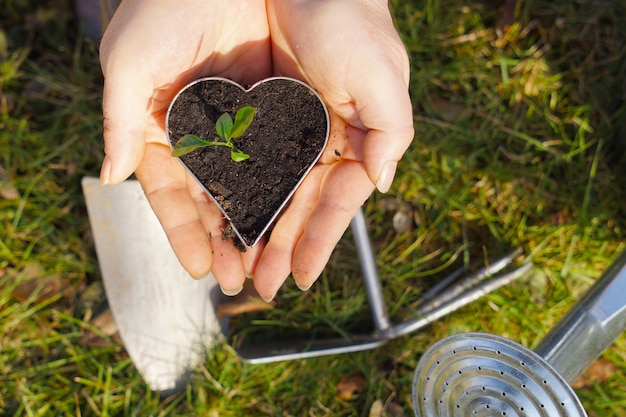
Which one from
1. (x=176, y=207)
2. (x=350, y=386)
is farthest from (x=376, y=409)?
(x=176, y=207)

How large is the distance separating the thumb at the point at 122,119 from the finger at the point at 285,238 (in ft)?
1.68

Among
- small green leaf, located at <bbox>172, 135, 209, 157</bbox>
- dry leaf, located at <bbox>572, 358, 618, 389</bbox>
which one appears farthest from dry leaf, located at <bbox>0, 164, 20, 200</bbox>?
dry leaf, located at <bbox>572, 358, 618, 389</bbox>

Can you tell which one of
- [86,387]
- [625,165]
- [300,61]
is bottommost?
[86,387]

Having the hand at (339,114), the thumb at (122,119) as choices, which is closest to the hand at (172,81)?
the thumb at (122,119)

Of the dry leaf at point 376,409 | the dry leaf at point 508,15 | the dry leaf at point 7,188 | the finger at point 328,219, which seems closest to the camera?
the finger at point 328,219

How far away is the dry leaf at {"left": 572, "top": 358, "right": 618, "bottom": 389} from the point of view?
95.1 inches

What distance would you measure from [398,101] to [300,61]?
40 cm

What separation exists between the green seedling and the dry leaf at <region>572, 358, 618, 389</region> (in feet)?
5.34

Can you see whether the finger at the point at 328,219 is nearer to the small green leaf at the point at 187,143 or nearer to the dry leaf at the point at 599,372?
the small green leaf at the point at 187,143

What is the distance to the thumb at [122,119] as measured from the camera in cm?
181

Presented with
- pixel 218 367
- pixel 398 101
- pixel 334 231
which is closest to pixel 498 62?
pixel 398 101

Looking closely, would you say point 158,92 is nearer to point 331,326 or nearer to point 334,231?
point 334,231

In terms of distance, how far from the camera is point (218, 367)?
96.3 inches

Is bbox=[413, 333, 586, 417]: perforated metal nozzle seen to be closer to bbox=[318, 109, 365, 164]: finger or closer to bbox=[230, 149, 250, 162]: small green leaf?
bbox=[318, 109, 365, 164]: finger
